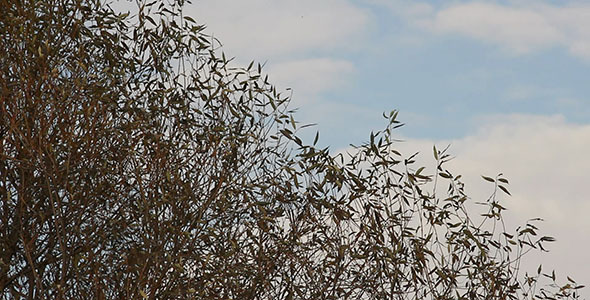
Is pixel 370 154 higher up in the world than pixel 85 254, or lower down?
higher up

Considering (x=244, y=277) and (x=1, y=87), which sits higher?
(x=1, y=87)

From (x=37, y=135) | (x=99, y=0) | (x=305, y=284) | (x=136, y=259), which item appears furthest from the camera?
(x=99, y=0)

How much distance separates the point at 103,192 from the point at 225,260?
91 centimetres

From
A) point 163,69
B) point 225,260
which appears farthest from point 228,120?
point 225,260

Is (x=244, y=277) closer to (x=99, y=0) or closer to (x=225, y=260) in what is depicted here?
(x=225, y=260)

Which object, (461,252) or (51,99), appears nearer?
(51,99)

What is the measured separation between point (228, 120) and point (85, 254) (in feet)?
4.40

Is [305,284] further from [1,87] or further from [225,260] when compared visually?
[1,87]

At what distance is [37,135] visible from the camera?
5027 millimetres

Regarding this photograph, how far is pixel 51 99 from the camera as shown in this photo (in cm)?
507

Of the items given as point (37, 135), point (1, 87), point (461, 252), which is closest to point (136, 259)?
point (37, 135)

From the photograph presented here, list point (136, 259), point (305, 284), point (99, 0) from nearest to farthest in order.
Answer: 1. point (136, 259)
2. point (305, 284)
3. point (99, 0)

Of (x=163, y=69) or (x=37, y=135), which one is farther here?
(x=163, y=69)

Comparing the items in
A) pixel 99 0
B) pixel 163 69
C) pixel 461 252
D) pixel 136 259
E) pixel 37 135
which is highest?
pixel 99 0
